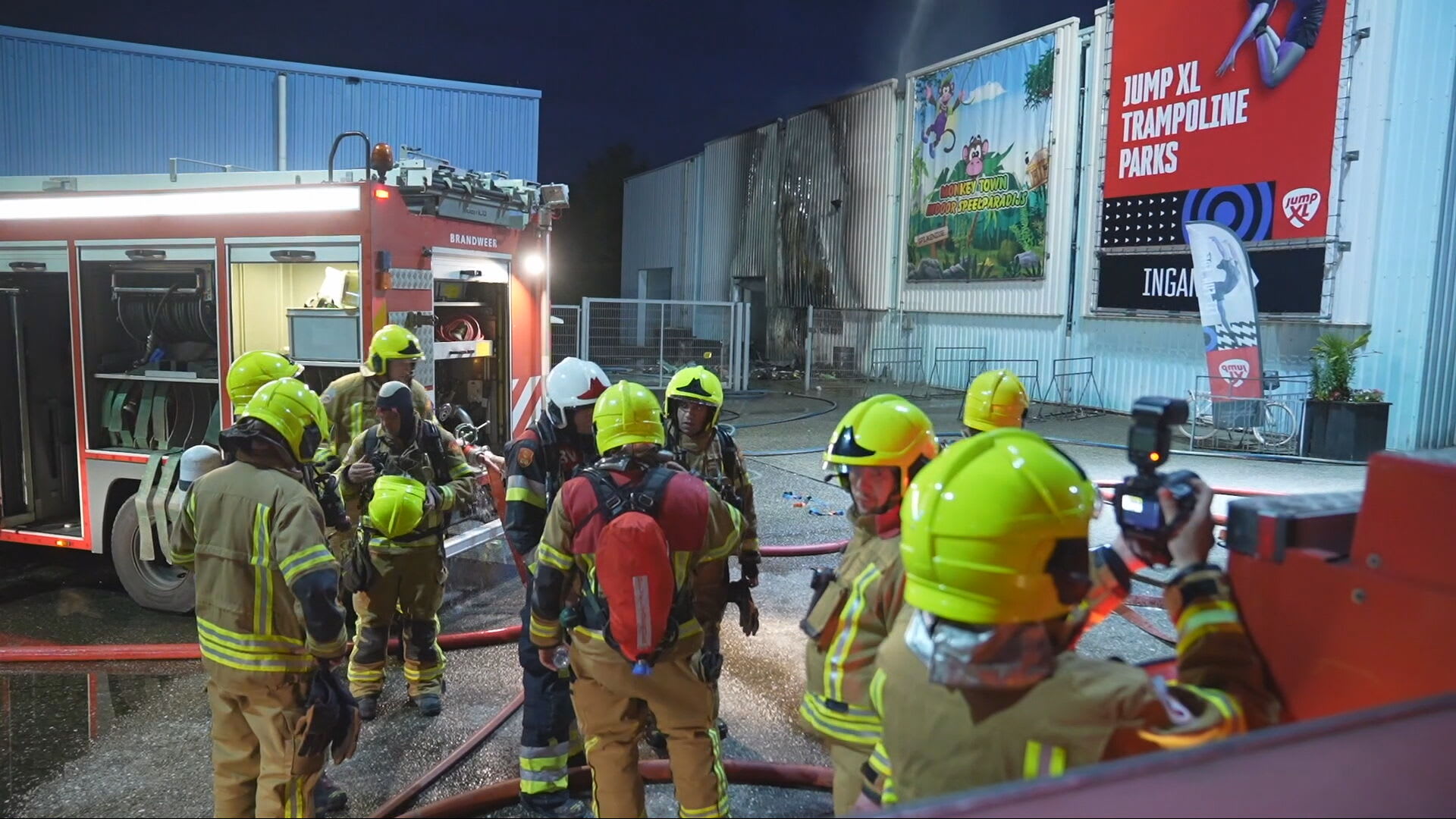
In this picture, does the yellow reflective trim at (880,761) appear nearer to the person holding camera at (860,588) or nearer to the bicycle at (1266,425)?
the person holding camera at (860,588)

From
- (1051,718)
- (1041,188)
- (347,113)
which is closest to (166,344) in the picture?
(1051,718)

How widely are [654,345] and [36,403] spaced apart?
11721 mm

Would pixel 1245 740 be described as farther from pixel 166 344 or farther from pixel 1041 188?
pixel 1041 188

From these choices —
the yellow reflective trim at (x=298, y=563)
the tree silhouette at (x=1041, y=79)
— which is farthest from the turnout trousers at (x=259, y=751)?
the tree silhouette at (x=1041, y=79)

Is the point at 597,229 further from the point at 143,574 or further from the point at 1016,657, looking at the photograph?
the point at 1016,657

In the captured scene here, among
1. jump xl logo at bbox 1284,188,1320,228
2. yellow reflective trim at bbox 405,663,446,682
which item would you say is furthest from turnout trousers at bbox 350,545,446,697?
jump xl logo at bbox 1284,188,1320,228

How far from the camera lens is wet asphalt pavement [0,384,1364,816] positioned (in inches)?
151

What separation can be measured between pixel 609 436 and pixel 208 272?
4.48 meters

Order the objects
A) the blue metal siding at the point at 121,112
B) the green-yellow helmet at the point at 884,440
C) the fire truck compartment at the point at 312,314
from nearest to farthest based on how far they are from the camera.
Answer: the green-yellow helmet at the point at 884,440 < the fire truck compartment at the point at 312,314 < the blue metal siding at the point at 121,112

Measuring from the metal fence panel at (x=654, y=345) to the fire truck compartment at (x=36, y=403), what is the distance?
9709 millimetres

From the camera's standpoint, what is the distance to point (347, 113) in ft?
56.3

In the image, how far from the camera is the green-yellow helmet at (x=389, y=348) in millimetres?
5414

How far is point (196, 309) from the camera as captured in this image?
655cm

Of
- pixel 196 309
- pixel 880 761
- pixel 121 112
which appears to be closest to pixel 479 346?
pixel 196 309
